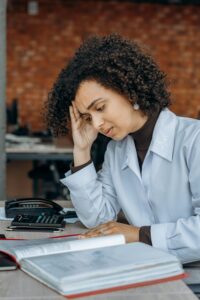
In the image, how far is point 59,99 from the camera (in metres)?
2.41

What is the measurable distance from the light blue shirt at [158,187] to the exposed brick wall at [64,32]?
750cm

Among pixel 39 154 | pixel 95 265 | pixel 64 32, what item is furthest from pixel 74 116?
pixel 64 32

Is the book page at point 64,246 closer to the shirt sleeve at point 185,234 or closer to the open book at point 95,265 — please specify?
the open book at point 95,265

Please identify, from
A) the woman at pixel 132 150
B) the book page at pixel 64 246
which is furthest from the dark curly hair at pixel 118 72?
the book page at pixel 64 246

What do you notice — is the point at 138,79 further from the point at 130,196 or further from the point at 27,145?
the point at 27,145

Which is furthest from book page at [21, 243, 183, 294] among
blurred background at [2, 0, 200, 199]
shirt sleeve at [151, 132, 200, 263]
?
blurred background at [2, 0, 200, 199]

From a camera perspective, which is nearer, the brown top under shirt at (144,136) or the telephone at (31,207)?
the brown top under shirt at (144,136)

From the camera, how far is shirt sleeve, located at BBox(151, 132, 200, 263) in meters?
1.99

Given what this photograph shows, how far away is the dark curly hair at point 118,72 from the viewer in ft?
7.00

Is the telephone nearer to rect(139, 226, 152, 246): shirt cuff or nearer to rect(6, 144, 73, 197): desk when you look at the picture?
rect(139, 226, 152, 246): shirt cuff

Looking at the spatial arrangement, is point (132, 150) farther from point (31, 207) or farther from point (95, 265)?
point (95, 265)

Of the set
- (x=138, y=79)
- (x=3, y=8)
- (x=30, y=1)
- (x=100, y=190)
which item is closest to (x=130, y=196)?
(x=100, y=190)

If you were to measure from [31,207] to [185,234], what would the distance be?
686mm

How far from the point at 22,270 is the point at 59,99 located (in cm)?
85
